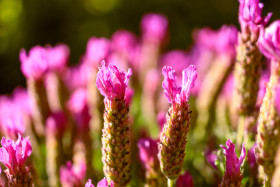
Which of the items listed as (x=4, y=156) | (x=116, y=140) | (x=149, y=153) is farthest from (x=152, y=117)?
(x=4, y=156)

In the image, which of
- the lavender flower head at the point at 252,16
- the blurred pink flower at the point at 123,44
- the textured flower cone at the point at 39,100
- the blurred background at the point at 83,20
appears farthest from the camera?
the blurred background at the point at 83,20

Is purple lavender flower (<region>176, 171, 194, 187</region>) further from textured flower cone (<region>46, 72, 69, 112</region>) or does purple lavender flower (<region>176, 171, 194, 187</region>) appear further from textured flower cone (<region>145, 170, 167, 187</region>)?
textured flower cone (<region>46, 72, 69, 112</region>)

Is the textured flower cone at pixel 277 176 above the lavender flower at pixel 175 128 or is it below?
below

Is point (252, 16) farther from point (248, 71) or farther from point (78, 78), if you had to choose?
point (78, 78)

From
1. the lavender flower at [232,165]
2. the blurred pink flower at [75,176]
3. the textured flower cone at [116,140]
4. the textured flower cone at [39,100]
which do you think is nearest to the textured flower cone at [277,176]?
the lavender flower at [232,165]

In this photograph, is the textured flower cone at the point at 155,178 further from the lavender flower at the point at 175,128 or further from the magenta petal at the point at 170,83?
the magenta petal at the point at 170,83

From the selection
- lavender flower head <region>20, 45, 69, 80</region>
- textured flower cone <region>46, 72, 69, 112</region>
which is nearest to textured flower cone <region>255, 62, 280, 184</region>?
lavender flower head <region>20, 45, 69, 80</region>
